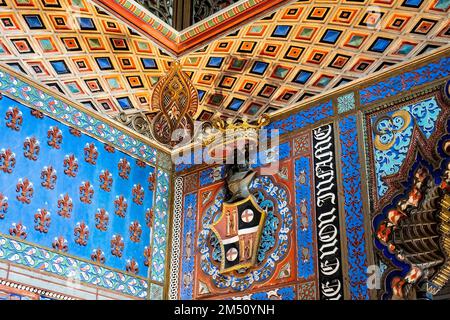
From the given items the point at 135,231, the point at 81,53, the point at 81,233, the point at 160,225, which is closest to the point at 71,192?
the point at 81,233

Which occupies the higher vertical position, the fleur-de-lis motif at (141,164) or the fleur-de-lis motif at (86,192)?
the fleur-de-lis motif at (141,164)

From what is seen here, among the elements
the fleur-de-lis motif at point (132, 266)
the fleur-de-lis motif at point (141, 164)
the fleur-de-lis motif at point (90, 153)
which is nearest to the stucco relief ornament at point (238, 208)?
the fleur-de-lis motif at point (141, 164)

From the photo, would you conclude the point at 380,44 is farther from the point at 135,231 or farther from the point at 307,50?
the point at 135,231

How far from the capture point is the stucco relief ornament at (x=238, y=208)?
6387 mm

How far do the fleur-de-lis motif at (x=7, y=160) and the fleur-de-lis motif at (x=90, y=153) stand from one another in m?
0.93

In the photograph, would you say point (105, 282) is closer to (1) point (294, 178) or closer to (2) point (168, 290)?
(2) point (168, 290)

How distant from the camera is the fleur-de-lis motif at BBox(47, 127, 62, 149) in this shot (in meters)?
6.26

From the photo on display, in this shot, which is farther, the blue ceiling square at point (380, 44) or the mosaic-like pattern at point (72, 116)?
the mosaic-like pattern at point (72, 116)

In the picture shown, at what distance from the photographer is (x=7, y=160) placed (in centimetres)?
576

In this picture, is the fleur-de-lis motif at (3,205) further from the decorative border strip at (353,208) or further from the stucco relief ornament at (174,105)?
the decorative border strip at (353,208)

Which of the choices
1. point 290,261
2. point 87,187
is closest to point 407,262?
point 290,261

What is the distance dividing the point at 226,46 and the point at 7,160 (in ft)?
8.32

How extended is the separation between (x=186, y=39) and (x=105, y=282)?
109 inches

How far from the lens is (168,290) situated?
6.95 meters
